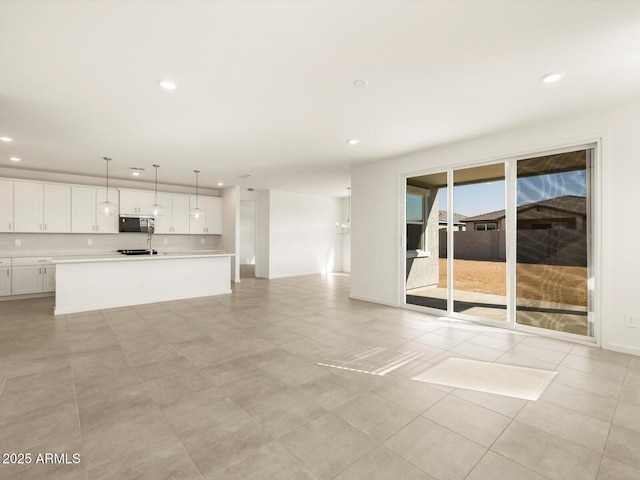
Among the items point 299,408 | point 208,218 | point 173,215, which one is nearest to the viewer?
point 299,408

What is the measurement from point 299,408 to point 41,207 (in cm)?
758

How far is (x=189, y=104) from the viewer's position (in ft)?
11.5

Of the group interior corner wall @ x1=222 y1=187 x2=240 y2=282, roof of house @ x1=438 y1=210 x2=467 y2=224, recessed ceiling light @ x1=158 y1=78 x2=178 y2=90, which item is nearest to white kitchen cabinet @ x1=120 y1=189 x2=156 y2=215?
interior corner wall @ x1=222 y1=187 x2=240 y2=282

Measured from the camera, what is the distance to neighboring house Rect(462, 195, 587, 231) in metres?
3.83

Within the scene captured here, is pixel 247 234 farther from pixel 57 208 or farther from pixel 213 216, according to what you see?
pixel 57 208

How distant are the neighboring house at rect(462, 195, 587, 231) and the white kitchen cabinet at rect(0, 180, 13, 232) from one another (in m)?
9.23

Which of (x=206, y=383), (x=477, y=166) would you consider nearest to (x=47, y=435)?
(x=206, y=383)

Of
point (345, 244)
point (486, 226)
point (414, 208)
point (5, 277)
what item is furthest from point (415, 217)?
point (5, 277)

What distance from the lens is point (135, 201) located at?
25.6 feet

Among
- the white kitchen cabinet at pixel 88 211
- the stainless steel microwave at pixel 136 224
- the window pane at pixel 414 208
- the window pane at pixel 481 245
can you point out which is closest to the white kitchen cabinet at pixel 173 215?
the stainless steel microwave at pixel 136 224

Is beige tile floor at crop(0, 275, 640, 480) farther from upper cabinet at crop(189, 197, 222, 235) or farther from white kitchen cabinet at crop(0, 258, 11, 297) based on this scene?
upper cabinet at crop(189, 197, 222, 235)

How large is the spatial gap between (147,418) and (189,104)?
314 cm

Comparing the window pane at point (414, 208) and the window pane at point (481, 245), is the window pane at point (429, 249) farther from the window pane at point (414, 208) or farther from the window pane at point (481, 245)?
the window pane at point (481, 245)

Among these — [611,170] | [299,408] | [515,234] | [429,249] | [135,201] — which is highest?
[135,201]
